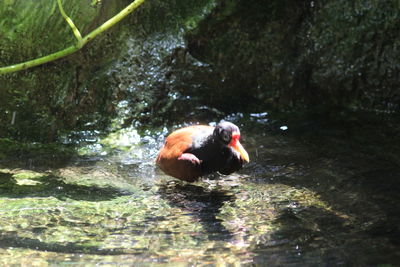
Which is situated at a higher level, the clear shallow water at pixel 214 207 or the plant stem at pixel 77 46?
the plant stem at pixel 77 46

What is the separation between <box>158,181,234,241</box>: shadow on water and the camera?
11.3ft

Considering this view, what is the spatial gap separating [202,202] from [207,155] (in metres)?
0.47

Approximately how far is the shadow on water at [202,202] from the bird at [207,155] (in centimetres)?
12

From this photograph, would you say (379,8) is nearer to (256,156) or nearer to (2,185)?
(256,156)

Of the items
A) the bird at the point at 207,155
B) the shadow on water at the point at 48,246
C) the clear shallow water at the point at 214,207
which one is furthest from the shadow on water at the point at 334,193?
the shadow on water at the point at 48,246

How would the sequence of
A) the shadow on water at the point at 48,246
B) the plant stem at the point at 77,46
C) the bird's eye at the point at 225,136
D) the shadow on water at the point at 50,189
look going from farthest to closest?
the plant stem at the point at 77,46 < the bird's eye at the point at 225,136 < the shadow on water at the point at 50,189 < the shadow on water at the point at 48,246

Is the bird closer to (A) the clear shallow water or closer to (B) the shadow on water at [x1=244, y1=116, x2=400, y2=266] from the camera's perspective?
(A) the clear shallow water

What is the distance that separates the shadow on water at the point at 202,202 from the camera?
344 cm

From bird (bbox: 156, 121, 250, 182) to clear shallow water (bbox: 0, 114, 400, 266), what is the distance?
169mm

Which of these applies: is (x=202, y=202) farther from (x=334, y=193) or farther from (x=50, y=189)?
(x=50, y=189)

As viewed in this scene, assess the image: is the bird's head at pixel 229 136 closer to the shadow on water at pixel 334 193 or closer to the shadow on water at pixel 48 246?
the shadow on water at pixel 334 193

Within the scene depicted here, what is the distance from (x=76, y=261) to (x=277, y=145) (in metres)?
2.97

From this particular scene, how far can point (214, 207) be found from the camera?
4035 millimetres

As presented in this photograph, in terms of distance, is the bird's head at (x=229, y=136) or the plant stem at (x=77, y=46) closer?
the bird's head at (x=229, y=136)
